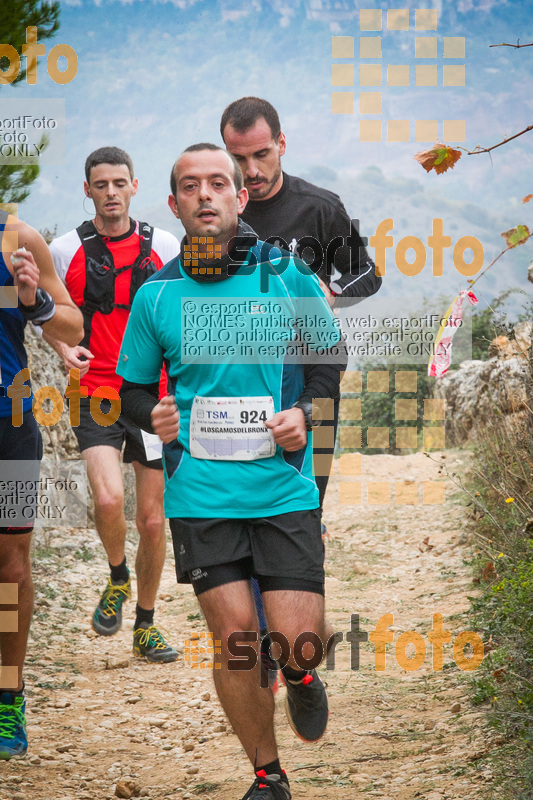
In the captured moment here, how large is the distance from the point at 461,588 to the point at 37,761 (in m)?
3.43

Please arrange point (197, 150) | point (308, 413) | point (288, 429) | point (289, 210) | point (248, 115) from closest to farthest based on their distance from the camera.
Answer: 1. point (288, 429)
2. point (308, 413)
3. point (197, 150)
4. point (248, 115)
5. point (289, 210)

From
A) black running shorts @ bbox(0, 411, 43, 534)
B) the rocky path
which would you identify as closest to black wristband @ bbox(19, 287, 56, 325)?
black running shorts @ bbox(0, 411, 43, 534)

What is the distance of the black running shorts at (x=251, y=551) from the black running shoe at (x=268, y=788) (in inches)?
23.0

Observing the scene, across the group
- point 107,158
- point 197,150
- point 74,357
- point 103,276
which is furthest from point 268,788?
point 107,158

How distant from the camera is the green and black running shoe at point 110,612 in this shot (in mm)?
5020

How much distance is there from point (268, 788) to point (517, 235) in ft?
6.24

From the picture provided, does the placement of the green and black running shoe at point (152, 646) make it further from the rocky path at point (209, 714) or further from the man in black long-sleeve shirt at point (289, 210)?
the man in black long-sleeve shirt at point (289, 210)

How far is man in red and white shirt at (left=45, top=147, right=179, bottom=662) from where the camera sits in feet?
15.7

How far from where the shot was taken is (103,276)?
4781 mm

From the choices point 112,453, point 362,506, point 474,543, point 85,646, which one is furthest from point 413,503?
point 112,453

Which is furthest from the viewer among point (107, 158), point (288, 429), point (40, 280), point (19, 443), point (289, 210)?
point (107, 158)

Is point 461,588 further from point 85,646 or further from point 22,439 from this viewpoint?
point 22,439

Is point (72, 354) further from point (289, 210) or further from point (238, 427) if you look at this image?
point (238, 427)

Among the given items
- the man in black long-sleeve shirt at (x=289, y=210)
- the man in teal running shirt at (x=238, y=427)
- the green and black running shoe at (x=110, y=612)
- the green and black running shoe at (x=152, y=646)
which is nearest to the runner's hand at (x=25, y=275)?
the man in teal running shirt at (x=238, y=427)
